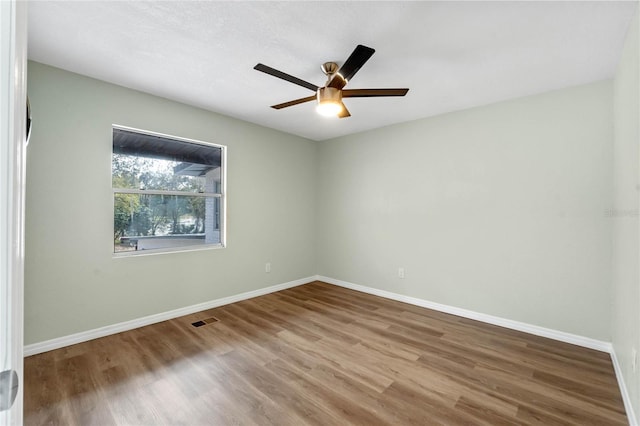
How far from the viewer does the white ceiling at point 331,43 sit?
1768 mm

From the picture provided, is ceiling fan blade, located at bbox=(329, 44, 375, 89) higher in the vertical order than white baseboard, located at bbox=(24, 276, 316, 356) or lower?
higher

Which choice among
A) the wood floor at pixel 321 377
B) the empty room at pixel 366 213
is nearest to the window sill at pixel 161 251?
the empty room at pixel 366 213

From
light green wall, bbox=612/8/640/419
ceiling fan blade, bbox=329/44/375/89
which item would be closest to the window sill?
ceiling fan blade, bbox=329/44/375/89

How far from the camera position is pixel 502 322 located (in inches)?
122

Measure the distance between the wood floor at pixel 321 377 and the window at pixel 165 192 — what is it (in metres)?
1.00

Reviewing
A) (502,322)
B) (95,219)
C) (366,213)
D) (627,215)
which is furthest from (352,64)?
(502,322)

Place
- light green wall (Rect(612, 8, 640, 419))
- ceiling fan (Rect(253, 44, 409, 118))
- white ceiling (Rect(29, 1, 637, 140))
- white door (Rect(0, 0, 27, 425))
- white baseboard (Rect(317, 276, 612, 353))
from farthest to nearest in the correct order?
1. white baseboard (Rect(317, 276, 612, 353))
2. ceiling fan (Rect(253, 44, 409, 118))
3. white ceiling (Rect(29, 1, 637, 140))
4. light green wall (Rect(612, 8, 640, 419))
5. white door (Rect(0, 0, 27, 425))

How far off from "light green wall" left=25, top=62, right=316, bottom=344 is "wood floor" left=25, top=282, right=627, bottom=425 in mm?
332

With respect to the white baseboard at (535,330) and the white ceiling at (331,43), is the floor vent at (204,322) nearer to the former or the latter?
the white baseboard at (535,330)

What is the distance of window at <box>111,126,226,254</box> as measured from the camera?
2.93 metres

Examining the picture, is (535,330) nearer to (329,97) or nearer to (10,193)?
(329,97)

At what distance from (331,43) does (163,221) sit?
2.63 m

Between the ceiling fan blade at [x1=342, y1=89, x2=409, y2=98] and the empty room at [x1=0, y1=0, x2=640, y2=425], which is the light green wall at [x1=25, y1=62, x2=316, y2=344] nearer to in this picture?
the empty room at [x1=0, y1=0, x2=640, y2=425]

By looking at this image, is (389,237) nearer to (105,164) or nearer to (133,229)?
(133,229)
